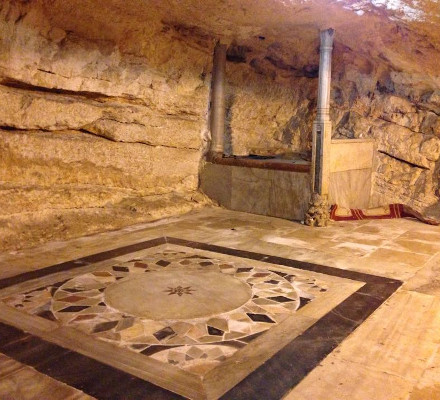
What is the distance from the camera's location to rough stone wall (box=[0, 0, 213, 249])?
5555 mm

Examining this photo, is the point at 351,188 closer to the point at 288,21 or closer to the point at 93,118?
the point at 288,21

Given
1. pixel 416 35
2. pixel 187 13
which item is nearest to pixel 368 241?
pixel 416 35

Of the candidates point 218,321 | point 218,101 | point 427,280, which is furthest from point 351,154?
point 218,321

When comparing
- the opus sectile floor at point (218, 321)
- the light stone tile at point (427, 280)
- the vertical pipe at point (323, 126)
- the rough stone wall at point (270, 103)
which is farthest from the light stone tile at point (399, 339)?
the rough stone wall at point (270, 103)

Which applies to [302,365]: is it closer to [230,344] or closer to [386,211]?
[230,344]

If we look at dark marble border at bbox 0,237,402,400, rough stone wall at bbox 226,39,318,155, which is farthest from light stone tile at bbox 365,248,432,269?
rough stone wall at bbox 226,39,318,155

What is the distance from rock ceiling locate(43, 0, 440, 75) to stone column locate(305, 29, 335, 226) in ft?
1.17

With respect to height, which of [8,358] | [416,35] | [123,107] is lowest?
[8,358]

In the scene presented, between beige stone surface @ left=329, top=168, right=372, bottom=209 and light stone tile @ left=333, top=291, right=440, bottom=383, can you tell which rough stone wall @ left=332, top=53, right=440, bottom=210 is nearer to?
beige stone surface @ left=329, top=168, right=372, bottom=209

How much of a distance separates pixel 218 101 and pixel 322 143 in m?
2.21

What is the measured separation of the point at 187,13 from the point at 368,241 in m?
3.79

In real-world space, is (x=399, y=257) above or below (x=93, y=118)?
below

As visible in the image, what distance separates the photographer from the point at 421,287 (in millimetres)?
4078

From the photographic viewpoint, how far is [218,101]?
312 inches
